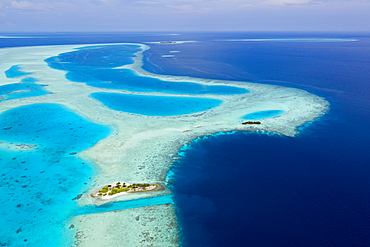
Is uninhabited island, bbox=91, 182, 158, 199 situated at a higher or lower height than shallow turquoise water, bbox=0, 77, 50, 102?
lower

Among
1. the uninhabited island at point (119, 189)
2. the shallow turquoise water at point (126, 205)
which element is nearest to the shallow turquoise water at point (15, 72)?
the uninhabited island at point (119, 189)

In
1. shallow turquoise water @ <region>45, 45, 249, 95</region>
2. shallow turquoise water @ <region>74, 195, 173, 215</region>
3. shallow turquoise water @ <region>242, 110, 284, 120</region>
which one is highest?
shallow turquoise water @ <region>45, 45, 249, 95</region>

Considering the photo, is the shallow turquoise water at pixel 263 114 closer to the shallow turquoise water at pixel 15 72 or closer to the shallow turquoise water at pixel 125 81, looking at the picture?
the shallow turquoise water at pixel 125 81

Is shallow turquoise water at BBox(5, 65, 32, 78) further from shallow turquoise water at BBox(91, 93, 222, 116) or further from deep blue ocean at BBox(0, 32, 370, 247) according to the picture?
deep blue ocean at BBox(0, 32, 370, 247)

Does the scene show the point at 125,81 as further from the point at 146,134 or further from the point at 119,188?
the point at 119,188

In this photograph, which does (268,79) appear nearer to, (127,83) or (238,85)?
(238,85)

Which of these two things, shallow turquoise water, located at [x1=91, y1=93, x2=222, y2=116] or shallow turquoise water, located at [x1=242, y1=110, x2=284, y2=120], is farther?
shallow turquoise water, located at [x1=91, y1=93, x2=222, y2=116]

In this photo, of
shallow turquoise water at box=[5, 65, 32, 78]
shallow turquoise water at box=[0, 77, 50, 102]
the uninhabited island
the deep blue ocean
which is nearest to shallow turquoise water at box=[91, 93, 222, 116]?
the deep blue ocean

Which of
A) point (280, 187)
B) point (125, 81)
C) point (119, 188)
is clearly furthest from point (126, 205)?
point (125, 81)
